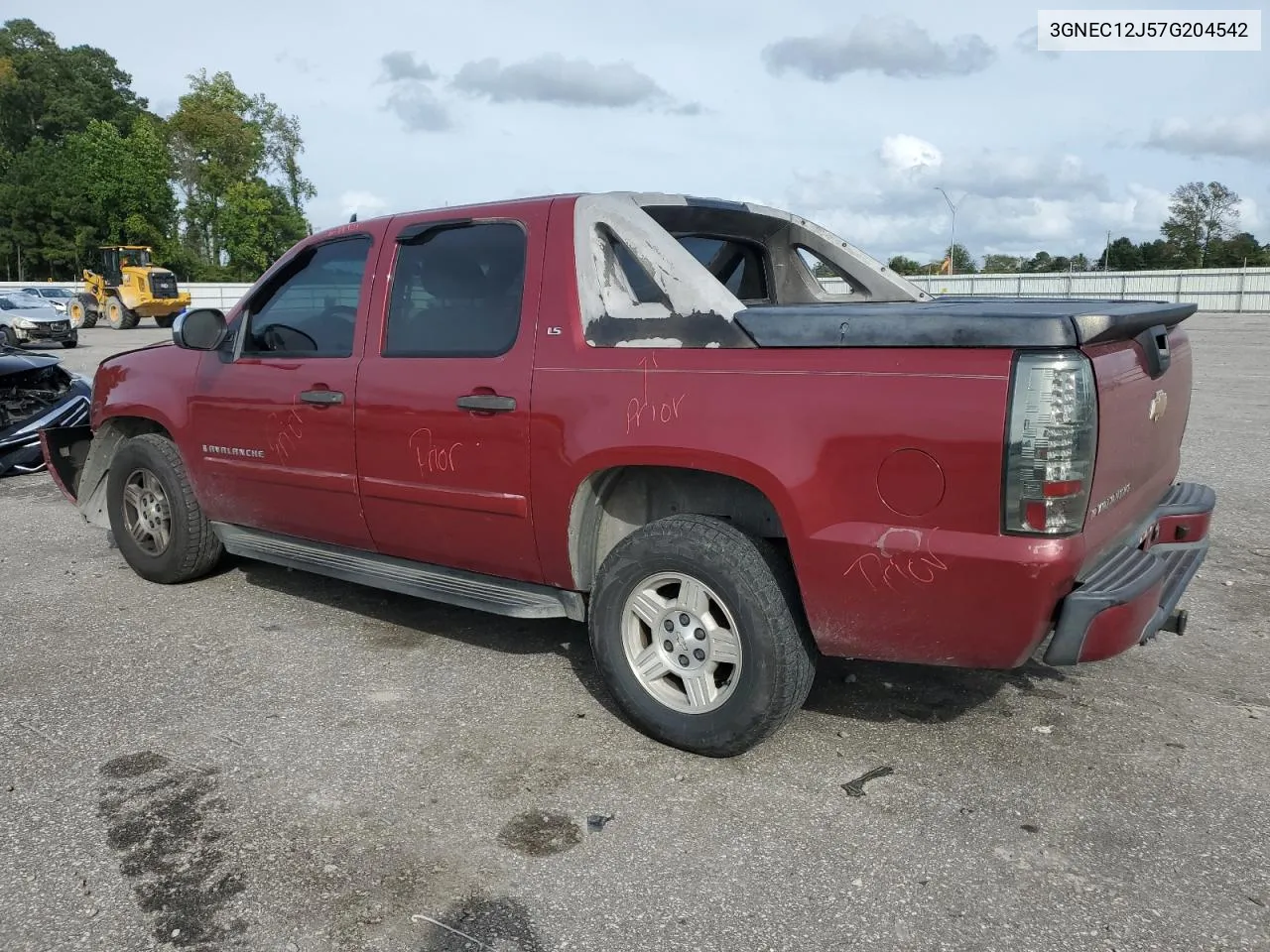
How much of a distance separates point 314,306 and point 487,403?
1.32 m

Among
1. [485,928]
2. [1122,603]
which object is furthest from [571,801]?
[1122,603]

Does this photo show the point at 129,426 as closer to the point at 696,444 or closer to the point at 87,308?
the point at 696,444

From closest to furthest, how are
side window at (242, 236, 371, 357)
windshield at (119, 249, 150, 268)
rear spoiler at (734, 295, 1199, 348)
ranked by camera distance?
rear spoiler at (734, 295, 1199, 348) → side window at (242, 236, 371, 357) → windshield at (119, 249, 150, 268)

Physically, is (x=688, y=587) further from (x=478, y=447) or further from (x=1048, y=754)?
(x=1048, y=754)

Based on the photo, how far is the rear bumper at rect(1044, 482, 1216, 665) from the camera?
2.83 metres

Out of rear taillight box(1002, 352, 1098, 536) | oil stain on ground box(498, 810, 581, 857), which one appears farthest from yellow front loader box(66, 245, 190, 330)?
rear taillight box(1002, 352, 1098, 536)

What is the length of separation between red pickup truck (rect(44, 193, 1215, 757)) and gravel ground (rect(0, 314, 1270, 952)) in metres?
0.39

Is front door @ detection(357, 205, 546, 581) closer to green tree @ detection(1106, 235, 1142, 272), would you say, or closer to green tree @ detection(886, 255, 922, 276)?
green tree @ detection(886, 255, 922, 276)

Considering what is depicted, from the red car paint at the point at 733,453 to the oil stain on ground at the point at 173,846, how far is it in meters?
1.28

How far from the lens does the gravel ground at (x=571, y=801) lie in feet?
8.43

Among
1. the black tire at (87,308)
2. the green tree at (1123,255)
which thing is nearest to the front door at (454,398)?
the black tire at (87,308)

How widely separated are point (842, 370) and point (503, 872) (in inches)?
65.7

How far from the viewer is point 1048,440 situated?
8.87 feet

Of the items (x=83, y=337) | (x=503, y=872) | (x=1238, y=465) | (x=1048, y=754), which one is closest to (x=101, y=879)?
(x=503, y=872)
